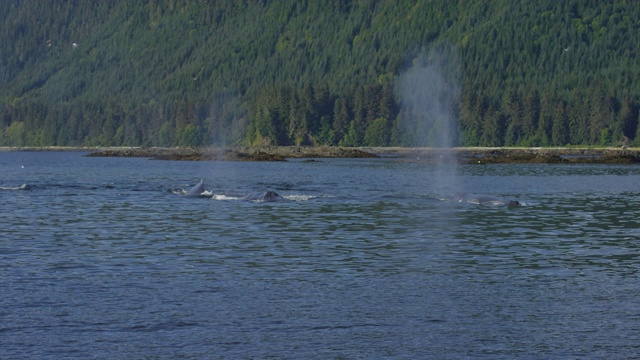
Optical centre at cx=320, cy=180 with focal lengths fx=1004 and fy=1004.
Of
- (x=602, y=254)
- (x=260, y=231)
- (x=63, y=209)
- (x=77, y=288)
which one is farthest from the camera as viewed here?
(x=63, y=209)

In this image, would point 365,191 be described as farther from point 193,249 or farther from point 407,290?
point 407,290

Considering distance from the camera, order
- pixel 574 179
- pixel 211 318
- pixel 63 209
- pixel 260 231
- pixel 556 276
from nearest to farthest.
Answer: pixel 211 318, pixel 556 276, pixel 260 231, pixel 63 209, pixel 574 179

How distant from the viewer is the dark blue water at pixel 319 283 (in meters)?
23.0

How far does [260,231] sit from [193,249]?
738 centimetres

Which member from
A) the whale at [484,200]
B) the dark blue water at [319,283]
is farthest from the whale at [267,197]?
the whale at [484,200]

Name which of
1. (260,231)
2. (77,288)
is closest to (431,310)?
(77,288)

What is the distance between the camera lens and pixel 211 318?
995 inches

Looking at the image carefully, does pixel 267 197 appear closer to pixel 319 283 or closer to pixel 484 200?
pixel 484 200

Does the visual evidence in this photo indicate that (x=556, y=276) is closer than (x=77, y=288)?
No

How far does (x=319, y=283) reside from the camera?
100ft

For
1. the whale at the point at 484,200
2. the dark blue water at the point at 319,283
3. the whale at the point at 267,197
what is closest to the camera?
the dark blue water at the point at 319,283

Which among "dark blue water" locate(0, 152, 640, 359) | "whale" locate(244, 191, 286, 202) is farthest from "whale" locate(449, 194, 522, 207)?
"whale" locate(244, 191, 286, 202)

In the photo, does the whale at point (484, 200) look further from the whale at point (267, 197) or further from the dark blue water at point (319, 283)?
the whale at point (267, 197)

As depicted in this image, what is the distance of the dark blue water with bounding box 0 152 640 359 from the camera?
75.3 feet
